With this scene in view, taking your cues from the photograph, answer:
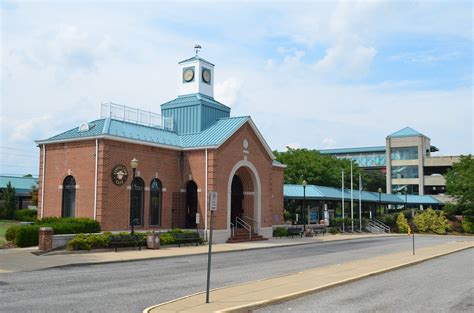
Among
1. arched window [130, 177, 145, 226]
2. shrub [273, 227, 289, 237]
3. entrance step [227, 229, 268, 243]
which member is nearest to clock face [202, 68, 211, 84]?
arched window [130, 177, 145, 226]

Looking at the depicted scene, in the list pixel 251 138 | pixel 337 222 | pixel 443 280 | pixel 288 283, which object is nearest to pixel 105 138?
pixel 251 138

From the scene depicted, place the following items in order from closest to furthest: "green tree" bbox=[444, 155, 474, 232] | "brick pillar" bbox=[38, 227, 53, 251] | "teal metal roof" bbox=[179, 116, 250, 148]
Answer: "brick pillar" bbox=[38, 227, 53, 251], "teal metal roof" bbox=[179, 116, 250, 148], "green tree" bbox=[444, 155, 474, 232]

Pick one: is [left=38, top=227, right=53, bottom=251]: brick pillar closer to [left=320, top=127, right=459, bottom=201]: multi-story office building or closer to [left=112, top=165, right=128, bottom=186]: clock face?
[left=112, top=165, right=128, bottom=186]: clock face

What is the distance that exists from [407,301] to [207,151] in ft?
70.1

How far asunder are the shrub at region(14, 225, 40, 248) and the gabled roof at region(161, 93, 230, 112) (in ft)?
51.3

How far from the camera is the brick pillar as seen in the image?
22.5 meters

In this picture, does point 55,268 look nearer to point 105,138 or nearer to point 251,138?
point 105,138

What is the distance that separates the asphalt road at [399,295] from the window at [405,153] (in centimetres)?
7564

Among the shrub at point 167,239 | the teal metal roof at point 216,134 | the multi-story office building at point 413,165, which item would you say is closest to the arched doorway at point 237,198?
the teal metal roof at point 216,134

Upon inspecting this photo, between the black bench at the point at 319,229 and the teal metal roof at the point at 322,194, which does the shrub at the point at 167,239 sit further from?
the teal metal roof at the point at 322,194

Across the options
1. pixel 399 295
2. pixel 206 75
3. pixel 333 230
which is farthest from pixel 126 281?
pixel 333 230

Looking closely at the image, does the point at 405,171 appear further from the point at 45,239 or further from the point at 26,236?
the point at 45,239

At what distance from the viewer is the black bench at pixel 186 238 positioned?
28.5 metres

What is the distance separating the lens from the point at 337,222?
5381 cm
